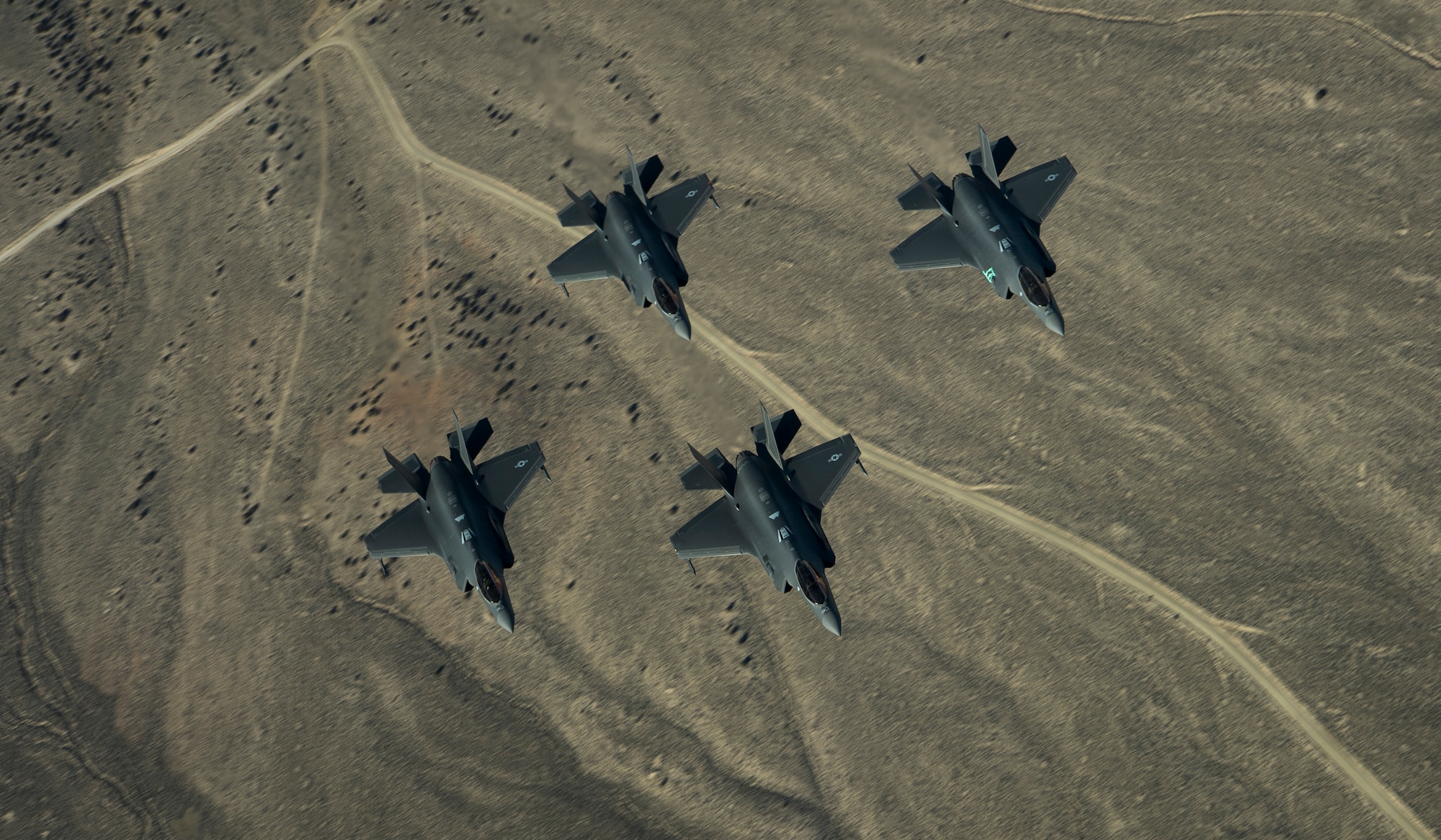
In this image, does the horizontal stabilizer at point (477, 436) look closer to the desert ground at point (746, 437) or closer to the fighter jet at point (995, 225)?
the desert ground at point (746, 437)

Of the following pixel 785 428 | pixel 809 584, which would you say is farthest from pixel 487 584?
pixel 785 428

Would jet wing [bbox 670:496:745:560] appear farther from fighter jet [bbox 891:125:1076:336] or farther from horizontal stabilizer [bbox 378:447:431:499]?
fighter jet [bbox 891:125:1076:336]

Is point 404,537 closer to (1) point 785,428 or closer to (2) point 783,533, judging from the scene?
(2) point 783,533

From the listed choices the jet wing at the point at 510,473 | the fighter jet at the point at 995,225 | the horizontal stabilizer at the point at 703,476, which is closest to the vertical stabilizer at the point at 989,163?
the fighter jet at the point at 995,225

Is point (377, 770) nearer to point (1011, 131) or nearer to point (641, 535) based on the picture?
point (641, 535)

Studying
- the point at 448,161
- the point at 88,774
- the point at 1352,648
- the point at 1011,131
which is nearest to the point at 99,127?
the point at 448,161
